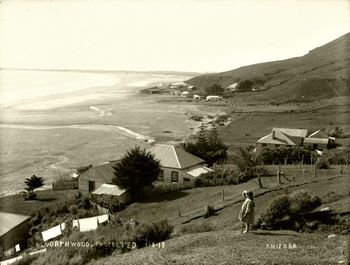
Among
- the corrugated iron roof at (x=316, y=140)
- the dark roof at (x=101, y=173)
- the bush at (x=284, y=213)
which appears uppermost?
the bush at (x=284, y=213)

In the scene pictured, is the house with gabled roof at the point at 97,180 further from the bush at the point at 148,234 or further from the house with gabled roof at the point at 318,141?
the house with gabled roof at the point at 318,141

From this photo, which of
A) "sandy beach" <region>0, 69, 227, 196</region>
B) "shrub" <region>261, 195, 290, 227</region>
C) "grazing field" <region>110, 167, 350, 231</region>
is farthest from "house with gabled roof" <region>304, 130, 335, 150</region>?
"shrub" <region>261, 195, 290, 227</region>

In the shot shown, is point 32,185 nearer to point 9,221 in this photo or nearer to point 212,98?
point 9,221

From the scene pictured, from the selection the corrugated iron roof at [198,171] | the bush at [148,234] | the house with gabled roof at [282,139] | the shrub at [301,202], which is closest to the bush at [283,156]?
the corrugated iron roof at [198,171]

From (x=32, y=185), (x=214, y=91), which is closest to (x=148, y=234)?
(x=32, y=185)

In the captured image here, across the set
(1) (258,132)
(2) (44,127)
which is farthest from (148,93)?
(1) (258,132)

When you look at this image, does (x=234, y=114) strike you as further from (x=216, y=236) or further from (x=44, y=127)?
(x=216, y=236)
